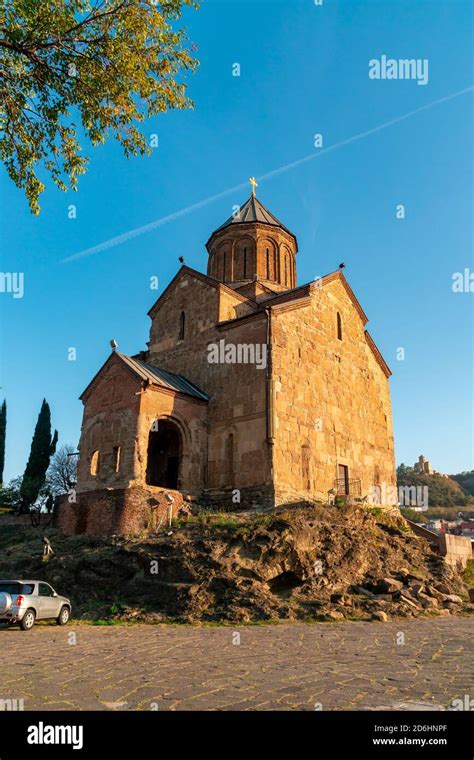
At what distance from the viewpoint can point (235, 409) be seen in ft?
65.4

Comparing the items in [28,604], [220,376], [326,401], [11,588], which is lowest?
[28,604]

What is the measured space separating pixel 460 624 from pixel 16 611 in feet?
32.4

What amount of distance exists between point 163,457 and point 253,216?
13561 mm

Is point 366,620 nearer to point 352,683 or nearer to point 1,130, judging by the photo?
point 352,683

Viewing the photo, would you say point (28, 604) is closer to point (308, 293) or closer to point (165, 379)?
point (165, 379)

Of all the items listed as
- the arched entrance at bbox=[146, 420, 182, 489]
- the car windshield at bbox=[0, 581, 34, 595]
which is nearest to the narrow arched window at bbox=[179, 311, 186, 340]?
the arched entrance at bbox=[146, 420, 182, 489]

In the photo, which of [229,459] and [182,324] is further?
[182,324]

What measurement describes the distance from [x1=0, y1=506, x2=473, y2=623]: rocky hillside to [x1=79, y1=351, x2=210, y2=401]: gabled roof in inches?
204

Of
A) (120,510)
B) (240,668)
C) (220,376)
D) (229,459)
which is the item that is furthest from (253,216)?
(240,668)

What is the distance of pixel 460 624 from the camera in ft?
39.0

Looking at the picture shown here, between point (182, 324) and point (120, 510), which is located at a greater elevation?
point (182, 324)

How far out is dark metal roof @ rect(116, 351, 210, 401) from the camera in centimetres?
1938

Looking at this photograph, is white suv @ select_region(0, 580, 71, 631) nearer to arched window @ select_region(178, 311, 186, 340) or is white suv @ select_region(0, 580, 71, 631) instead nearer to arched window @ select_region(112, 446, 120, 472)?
arched window @ select_region(112, 446, 120, 472)

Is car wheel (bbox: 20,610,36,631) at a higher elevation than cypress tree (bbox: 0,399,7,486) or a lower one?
lower
